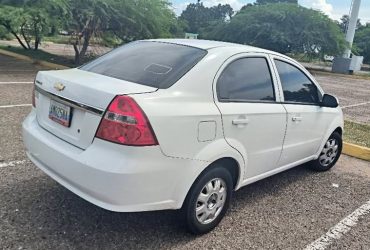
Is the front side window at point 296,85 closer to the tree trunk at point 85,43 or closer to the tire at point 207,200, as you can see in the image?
the tire at point 207,200

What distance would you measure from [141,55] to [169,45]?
30cm

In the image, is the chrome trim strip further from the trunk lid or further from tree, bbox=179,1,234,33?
tree, bbox=179,1,234,33

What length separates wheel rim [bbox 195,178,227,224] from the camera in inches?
119

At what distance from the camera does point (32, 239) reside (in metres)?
2.79

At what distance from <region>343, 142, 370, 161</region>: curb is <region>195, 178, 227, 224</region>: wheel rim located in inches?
134

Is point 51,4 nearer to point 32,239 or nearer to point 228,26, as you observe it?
point 32,239

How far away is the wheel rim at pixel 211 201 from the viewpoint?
3020mm

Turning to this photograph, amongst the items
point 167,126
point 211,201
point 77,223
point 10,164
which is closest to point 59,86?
point 167,126

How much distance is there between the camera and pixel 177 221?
3.03 meters

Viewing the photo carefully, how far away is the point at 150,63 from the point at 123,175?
44.5 inches

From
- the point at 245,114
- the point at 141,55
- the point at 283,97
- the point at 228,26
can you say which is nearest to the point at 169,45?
the point at 141,55

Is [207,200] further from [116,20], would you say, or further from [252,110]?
[116,20]

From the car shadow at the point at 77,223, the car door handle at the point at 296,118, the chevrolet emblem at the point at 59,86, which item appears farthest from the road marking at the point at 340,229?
the chevrolet emblem at the point at 59,86

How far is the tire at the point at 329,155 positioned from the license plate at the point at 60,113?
329cm
